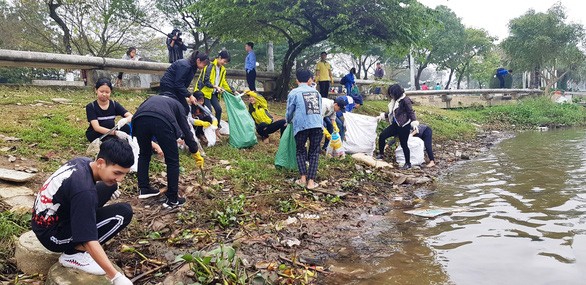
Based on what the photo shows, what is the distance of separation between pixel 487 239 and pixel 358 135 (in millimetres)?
4316

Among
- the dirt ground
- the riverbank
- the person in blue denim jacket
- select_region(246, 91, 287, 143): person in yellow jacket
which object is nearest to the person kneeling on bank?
the dirt ground

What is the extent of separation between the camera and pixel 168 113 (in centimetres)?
460

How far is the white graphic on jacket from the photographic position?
2.70 m

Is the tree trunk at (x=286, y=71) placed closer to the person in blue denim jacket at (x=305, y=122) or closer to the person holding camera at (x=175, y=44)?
the person holding camera at (x=175, y=44)

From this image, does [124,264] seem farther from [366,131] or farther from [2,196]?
[366,131]

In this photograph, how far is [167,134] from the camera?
15.0ft

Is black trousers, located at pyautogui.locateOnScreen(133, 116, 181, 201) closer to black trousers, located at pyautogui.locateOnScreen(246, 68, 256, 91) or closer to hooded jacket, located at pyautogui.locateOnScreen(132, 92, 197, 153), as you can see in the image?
hooded jacket, located at pyautogui.locateOnScreen(132, 92, 197, 153)

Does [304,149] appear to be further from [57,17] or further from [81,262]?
[57,17]

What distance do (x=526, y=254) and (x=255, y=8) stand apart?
8.34 meters

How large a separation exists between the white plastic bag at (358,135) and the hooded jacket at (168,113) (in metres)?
3.89

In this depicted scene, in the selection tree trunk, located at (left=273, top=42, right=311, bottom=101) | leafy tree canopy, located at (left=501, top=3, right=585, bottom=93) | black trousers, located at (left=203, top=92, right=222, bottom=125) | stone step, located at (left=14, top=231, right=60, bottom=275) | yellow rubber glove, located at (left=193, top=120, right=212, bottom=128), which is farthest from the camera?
leafy tree canopy, located at (left=501, top=3, right=585, bottom=93)

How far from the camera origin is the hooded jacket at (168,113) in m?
4.52

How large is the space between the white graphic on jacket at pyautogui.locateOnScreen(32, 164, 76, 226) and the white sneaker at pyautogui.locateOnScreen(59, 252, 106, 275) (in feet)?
0.93

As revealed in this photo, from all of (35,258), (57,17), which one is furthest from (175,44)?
(35,258)
